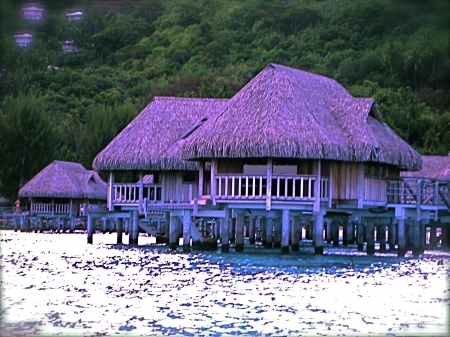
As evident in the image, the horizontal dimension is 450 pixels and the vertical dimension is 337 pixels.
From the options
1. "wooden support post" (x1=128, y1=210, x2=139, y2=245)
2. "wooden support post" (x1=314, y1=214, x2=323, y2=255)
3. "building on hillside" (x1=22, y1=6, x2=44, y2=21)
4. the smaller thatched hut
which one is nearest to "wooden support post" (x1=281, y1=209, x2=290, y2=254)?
"wooden support post" (x1=314, y1=214, x2=323, y2=255)

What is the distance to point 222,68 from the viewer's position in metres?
99.4

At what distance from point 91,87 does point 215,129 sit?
186ft

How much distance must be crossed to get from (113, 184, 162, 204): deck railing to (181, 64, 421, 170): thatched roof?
6413mm

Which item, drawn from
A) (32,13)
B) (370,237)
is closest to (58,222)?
(370,237)

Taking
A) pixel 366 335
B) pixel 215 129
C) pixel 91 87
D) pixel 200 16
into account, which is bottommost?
pixel 366 335

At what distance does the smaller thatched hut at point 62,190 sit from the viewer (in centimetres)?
5788

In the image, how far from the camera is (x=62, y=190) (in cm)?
5788

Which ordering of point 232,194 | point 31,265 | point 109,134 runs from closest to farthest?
point 31,265, point 232,194, point 109,134

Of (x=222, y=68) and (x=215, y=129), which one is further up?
(x=222, y=68)

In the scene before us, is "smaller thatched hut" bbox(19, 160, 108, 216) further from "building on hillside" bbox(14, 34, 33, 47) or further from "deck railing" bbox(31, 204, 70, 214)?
"building on hillside" bbox(14, 34, 33, 47)

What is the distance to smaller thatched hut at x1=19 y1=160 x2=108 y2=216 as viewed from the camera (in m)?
57.9

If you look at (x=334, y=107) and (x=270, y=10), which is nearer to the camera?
(x=334, y=107)

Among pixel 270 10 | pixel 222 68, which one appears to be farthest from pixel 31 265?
pixel 270 10

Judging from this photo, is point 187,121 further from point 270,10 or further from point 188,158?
point 270,10
